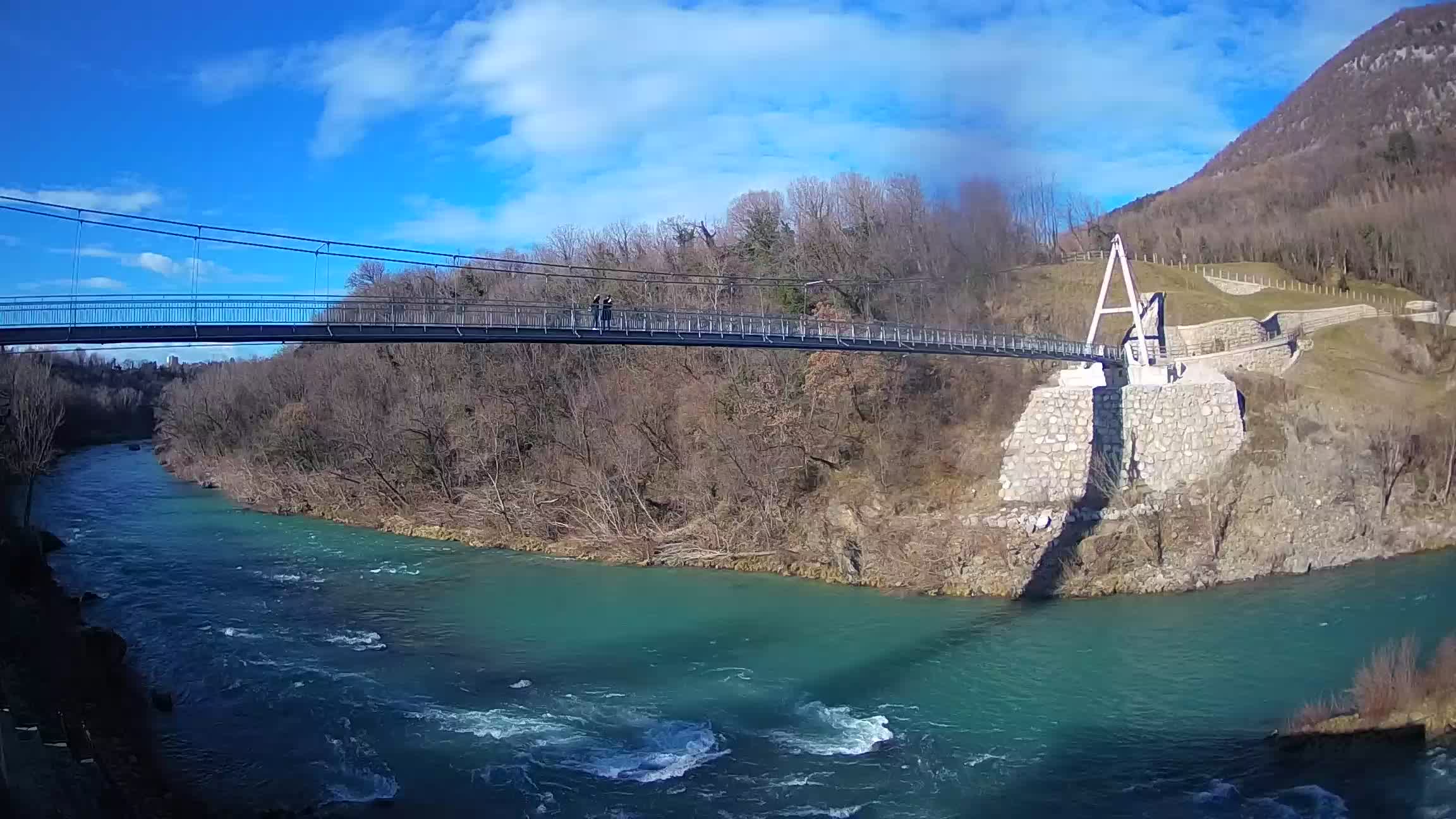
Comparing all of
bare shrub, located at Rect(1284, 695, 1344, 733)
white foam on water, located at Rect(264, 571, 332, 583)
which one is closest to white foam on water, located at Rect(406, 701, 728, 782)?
bare shrub, located at Rect(1284, 695, 1344, 733)

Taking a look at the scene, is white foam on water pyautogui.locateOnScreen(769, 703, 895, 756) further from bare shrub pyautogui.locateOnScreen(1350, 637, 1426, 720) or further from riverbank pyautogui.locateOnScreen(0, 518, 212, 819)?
riverbank pyautogui.locateOnScreen(0, 518, 212, 819)

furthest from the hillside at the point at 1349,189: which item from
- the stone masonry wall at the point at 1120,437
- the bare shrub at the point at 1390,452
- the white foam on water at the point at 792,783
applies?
the white foam on water at the point at 792,783

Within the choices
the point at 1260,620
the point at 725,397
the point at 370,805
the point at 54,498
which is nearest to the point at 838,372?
the point at 725,397

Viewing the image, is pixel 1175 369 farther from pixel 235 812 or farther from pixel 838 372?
pixel 235 812

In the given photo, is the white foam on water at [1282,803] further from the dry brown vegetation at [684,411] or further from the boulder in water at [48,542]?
the boulder in water at [48,542]

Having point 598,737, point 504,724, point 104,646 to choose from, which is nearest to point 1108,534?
point 598,737

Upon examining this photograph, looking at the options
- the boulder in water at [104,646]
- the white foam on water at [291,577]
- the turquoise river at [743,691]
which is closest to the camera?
the turquoise river at [743,691]

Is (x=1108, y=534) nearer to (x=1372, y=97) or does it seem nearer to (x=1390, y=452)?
(x=1390, y=452)

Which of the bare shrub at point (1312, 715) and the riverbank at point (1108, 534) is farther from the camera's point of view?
the riverbank at point (1108, 534)
